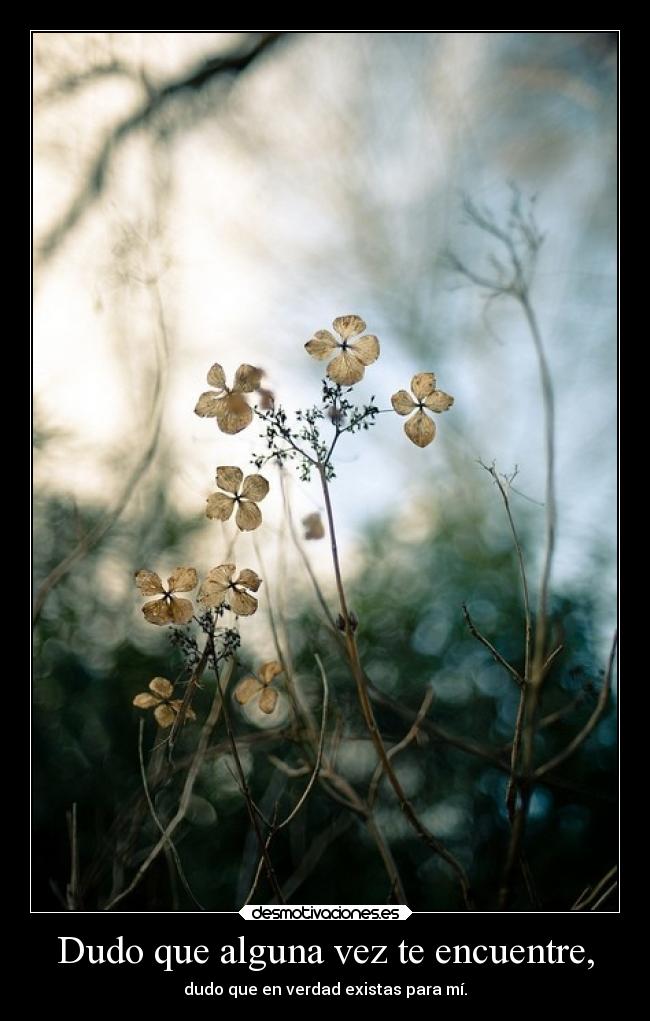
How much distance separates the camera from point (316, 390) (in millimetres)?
765

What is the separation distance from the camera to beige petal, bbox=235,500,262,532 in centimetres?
54

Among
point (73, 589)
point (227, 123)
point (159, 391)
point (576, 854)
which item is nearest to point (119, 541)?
point (73, 589)

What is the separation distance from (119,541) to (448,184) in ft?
2.09

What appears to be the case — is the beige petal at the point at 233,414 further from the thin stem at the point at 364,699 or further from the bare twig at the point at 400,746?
the bare twig at the point at 400,746

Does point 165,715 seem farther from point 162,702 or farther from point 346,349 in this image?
point 346,349

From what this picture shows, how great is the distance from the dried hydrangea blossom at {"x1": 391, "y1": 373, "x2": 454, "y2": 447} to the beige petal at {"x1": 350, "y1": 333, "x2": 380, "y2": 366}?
0.10 feet

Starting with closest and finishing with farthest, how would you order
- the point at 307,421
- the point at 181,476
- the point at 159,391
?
1. the point at 307,421
2. the point at 159,391
3. the point at 181,476

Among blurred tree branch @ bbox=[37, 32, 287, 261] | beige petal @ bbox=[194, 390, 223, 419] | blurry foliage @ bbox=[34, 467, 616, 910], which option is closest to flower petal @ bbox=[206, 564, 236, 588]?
beige petal @ bbox=[194, 390, 223, 419]

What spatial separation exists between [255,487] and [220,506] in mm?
27

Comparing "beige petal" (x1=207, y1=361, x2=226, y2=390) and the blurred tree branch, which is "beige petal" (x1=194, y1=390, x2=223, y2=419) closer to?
"beige petal" (x1=207, y1=361, x2=226, y2=390)

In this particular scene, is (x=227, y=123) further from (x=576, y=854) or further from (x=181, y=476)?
(x=576, y=854)

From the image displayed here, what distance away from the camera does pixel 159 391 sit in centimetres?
77

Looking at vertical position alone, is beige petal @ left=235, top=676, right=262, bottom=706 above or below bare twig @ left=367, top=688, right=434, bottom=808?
above

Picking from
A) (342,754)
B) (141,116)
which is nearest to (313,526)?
(342,754)
